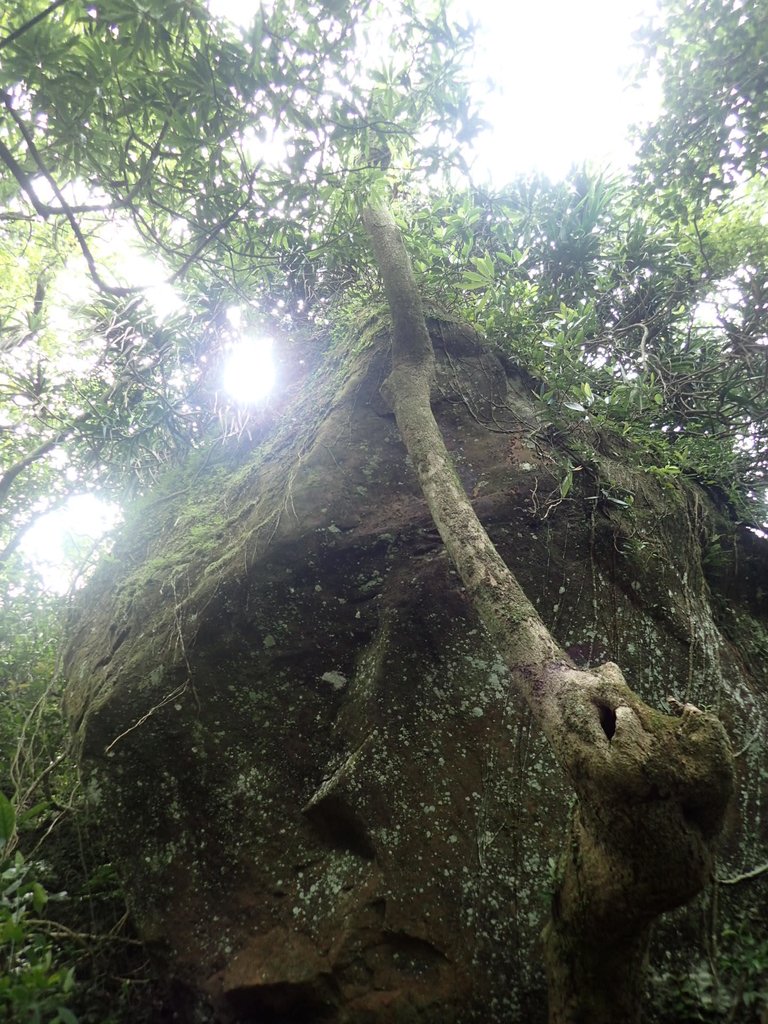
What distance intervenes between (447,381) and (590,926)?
4.24 meters

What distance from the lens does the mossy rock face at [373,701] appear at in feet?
9.36

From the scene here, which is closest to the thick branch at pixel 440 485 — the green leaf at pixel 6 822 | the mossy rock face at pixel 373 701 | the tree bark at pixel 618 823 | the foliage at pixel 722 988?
the tree bark at pixel 618 823

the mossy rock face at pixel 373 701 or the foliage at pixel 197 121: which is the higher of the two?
the foliage at pixel 197 121

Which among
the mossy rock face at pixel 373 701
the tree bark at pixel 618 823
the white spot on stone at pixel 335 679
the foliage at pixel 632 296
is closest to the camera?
the tree bark at pixel 618 823

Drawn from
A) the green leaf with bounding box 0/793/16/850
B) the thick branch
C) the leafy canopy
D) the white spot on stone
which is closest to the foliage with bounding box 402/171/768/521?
the leafy canopy

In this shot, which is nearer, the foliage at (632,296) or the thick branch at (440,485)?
the thick branch at (440,485)

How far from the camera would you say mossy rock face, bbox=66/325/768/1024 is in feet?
9.36

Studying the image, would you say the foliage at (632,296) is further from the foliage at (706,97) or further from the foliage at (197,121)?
the foliage at (197,121)

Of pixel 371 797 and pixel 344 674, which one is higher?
pixel 344 674

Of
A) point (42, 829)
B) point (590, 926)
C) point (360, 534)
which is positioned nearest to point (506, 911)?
point (590, 926)

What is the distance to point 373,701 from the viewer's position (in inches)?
141

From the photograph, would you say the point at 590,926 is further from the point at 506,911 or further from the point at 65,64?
the point at 65,64

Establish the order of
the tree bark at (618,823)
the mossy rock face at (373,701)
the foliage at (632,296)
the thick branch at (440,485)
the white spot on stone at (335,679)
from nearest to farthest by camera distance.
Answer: the tree bark at (618,823)
the thick branch at (440,485)
the mossy rock face at (373,701)
the white spot on stone at (335,679)
the foliage at (632,296)

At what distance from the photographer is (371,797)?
3.24 m
